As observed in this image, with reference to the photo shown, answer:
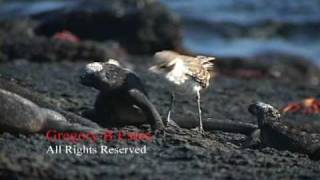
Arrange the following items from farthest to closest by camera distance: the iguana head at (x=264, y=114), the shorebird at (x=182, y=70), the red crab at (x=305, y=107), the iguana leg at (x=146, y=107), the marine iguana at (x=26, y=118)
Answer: the red crab at (x=305, y=107)
the iguana head at (x=264, y=114)
the iguana leg at (x=146, y=107)
the shorebird at (x=182, y=70)
the marine iguana at (x=26, y=118)

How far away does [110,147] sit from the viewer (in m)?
6.83

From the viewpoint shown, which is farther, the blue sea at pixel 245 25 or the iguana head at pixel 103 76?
the blue sea at pixel 245 25

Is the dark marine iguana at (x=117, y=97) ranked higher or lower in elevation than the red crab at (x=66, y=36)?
lower

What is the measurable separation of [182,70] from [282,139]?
1.20m

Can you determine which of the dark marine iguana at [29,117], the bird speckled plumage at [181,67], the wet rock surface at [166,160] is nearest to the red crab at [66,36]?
the wet rock surface at [166,160]

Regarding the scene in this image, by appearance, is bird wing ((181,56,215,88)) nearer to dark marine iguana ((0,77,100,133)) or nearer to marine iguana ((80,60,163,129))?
marine iguana ((80,60,163,129))

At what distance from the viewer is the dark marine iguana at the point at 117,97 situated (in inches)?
298

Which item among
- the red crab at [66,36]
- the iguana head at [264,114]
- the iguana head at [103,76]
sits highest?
the red crab at [66,36]

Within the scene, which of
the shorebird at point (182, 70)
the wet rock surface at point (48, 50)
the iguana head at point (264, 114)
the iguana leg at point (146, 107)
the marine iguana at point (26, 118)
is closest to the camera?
the marine iguana at point (26, 118)

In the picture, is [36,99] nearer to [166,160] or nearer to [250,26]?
[166,160]

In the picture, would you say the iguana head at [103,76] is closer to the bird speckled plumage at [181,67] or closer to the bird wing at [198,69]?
the bird speckled plumage at [181,67]

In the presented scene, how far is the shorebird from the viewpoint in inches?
282

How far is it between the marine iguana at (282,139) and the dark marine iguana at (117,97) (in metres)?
0.91

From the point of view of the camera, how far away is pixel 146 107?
761 centimetres
